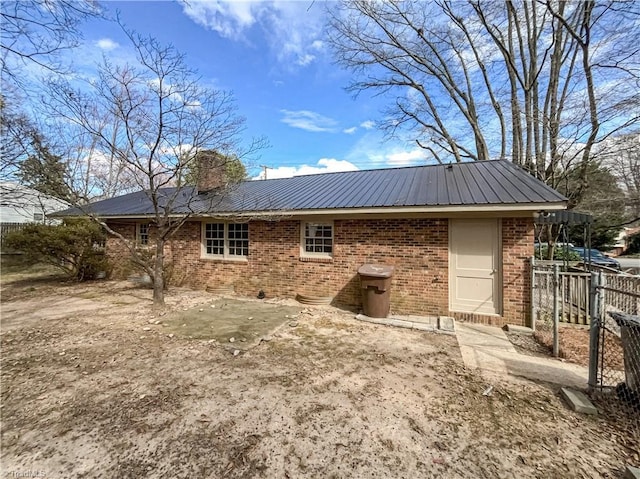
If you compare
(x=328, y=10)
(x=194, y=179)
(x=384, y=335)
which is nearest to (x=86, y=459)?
(x=384, y=335)

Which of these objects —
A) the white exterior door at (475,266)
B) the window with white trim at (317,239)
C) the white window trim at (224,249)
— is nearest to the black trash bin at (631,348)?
the white exterior door at (475,266)

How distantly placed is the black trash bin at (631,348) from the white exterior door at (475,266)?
10.5ft

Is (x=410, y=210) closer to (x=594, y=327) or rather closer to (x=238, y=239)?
(x=594, y=327)

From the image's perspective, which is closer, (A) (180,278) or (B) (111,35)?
(B) (111,35)

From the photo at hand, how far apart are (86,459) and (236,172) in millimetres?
6931

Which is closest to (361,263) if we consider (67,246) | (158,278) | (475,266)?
(475,266)

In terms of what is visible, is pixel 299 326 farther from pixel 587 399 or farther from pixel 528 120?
pixel 528 120

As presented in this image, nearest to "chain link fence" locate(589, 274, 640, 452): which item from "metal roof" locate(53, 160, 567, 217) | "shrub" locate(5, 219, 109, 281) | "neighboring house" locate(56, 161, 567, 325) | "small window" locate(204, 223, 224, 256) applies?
"neighboring house" locate(56, 161, 567, 325)

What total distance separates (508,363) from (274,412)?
142 inches

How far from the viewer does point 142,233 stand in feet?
37.3

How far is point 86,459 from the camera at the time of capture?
93.7 inches

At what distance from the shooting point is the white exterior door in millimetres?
6367

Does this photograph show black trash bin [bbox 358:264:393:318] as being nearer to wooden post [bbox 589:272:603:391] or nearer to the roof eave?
the roof eave

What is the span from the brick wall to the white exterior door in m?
0.15
